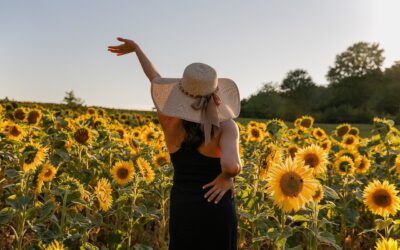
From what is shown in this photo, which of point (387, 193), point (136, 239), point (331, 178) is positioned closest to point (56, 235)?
point (136, 239)

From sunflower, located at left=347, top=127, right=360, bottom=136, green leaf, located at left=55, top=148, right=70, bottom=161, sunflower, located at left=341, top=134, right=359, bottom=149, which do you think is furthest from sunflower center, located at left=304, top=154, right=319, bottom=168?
sunflower, located at left=347, top=127, right=360, bottom=136

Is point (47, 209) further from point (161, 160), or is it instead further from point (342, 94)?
point (342, 94)

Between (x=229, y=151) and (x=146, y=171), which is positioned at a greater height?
(x=229, y=151)

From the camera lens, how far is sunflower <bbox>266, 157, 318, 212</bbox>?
3141mm

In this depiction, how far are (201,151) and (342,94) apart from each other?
48012 millimetres

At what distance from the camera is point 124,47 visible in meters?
3.56

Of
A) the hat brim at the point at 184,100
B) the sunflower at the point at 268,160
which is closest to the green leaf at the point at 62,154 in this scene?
the sunflower at the point at 268,160

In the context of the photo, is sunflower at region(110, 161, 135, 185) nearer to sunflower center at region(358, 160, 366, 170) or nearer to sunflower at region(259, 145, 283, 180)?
sunflower at region(259, 145, 283, 180)

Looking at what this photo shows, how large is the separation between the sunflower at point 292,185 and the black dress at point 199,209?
15.9 inches

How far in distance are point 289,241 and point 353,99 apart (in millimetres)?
46679

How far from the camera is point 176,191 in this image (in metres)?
3.00

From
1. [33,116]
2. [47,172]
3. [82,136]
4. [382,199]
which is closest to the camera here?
[382,199]

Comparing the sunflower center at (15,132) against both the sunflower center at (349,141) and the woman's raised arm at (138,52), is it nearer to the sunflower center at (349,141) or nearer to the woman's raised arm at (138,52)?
the woman's raised arm at (138,52)

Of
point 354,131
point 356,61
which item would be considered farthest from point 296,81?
point 354,131
